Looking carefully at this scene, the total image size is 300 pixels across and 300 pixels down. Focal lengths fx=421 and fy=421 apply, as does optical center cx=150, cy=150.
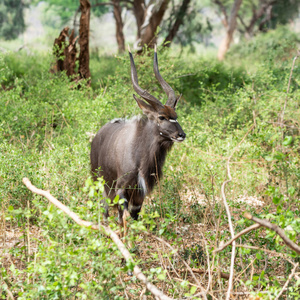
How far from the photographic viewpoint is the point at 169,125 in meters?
4.57

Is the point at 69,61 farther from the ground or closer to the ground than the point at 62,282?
farther from the ground

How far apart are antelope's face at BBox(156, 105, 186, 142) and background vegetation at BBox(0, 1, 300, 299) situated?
48cm

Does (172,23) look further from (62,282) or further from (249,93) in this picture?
(62,282)

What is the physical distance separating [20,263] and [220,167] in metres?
3.08

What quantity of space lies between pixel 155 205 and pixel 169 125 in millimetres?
1090

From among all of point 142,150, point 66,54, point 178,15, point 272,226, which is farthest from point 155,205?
point 178,15

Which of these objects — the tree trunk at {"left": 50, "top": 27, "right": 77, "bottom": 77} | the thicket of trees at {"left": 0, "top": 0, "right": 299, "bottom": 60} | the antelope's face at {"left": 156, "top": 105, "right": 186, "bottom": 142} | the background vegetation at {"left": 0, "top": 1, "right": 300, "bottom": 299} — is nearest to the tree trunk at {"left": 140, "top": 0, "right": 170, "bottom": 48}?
the thicket of trees at {"left": 0, "top": 0, "right": 299, "bottom": 60}

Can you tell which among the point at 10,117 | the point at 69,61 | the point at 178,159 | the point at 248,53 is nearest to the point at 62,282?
the point at 178,159

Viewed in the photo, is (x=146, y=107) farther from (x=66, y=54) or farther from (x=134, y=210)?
(x=66, y=54)

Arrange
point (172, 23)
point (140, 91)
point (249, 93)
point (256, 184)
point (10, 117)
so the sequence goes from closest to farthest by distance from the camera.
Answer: point (140, 91)
point (256, 184)
point (10, 117)
point (249, 93)
point (172, 23)

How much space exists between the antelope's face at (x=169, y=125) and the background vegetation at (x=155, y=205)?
0.48 metres

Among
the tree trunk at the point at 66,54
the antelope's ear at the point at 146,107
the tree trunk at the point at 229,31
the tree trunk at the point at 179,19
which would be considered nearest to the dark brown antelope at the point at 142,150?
the antelope's ear at the point at 146,107

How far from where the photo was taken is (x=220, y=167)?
19.6 ft

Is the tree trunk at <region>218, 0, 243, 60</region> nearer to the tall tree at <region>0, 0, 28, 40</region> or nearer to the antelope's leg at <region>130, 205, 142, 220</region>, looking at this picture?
the antelope's leg at <region>130, 205, 142, 220</region>
